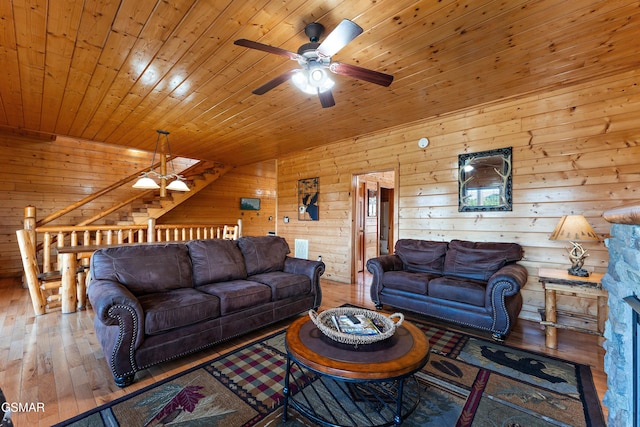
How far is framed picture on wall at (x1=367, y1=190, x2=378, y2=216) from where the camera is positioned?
635 cm

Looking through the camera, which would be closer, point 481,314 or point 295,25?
point 295,25

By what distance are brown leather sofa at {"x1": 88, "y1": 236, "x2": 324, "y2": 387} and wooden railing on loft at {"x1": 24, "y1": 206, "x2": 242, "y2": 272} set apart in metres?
2.52

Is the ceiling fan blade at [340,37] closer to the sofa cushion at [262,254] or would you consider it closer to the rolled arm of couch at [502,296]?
the sofa cushion at [262,254]

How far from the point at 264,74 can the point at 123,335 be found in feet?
8.28

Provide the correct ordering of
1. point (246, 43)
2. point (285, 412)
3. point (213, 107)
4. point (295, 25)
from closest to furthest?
1. point (285, 412)
2. point (246, 43)
3. point (295, 25)
4. point (213, 107)

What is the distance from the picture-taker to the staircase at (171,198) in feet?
19.7

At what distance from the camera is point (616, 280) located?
1485 millimetres

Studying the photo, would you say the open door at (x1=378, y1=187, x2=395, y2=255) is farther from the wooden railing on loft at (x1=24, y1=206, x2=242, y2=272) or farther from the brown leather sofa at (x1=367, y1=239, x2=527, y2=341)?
the wooden railing on loft at (x1=24, y1=206, x2=242, y2=272)

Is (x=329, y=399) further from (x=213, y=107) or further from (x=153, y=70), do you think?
(x=213, y=107)

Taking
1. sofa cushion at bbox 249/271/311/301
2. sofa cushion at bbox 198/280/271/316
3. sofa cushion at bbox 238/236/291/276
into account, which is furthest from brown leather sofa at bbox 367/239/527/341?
sofa cushion at bbox 198/280/271/316

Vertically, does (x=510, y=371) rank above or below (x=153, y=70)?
below


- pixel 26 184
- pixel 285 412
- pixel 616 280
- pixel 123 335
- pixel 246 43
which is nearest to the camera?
pixel 616 280

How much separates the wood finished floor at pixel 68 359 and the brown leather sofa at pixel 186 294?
0.14m

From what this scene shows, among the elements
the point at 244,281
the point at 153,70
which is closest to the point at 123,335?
the point at 244,281
